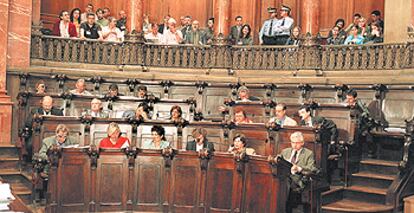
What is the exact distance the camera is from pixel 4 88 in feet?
26.7

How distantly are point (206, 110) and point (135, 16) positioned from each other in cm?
207

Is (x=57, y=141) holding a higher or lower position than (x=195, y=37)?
lower

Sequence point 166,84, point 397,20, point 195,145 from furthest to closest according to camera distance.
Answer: point 166,84
point 397,20
point 195,145

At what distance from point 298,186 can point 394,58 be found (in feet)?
13.2

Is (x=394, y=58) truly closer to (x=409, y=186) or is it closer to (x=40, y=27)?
(x=409, y=186)

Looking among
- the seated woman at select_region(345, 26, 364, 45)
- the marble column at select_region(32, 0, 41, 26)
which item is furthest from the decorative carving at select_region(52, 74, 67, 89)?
the seated woman at select_region(345, 26, 364, 45)

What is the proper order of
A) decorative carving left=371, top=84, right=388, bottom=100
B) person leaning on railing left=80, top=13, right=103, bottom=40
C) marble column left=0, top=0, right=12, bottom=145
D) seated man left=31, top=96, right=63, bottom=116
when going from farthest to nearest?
person leaning on railing left=80, top=13, right=103, bottom=40, decorative carving left=371, top=84, right=388, bottom=100, marble column left=0, top=0, right=12, bottom=145, seated man left=31, top=96, right=63, bottom=116

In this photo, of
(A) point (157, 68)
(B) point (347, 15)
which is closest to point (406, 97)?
(B) point (347, 15)

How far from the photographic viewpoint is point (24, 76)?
8461 millimetres

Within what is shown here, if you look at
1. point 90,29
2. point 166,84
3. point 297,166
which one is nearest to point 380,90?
point 166,84

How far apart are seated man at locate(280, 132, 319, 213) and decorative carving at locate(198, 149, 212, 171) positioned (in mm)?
729

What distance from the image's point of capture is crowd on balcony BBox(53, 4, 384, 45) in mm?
9258

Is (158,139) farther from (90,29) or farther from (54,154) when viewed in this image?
(90,29)

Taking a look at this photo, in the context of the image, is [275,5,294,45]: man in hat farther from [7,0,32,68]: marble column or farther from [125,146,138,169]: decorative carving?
[125,146,138,169]: decorative carving
